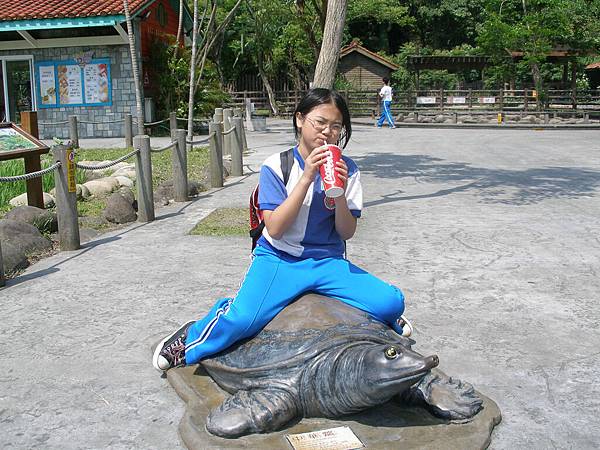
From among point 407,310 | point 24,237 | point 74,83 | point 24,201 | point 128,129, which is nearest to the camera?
point 407,310

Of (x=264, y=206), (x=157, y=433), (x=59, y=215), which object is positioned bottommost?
(x=157, y=433)

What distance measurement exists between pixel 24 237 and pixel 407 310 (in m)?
3.77

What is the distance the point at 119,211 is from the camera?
8266 mm

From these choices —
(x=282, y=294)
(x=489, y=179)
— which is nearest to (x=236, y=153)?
(x=489, y=179)

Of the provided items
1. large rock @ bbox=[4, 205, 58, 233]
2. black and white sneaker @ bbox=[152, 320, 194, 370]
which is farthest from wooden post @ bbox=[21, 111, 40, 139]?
black and white sneaker @ bbox=[152, 320, 194, 370]

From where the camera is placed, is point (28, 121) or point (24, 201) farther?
point (28, 121)

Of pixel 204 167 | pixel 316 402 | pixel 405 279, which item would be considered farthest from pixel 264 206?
pixel 204 167

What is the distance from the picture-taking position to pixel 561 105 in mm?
31438

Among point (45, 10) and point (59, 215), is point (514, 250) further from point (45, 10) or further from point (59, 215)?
point (45, 10)

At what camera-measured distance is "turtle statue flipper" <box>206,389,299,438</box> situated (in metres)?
3.00

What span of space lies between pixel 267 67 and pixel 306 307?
33108 millimetres

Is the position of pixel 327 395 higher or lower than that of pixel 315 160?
lower

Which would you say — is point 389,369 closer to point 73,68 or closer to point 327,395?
point 327,395

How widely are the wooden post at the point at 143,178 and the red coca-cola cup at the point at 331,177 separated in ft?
18.0
